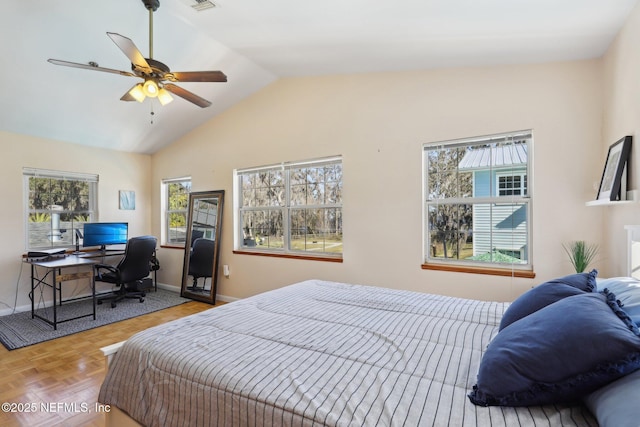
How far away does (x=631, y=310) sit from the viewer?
43.8 inches

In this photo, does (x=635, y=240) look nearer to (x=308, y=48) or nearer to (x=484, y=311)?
(x=484, y=311)

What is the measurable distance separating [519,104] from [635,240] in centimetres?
134

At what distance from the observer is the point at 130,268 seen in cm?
438

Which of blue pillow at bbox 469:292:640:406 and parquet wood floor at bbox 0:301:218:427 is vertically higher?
blue pillow at bbox 469:292:640:406

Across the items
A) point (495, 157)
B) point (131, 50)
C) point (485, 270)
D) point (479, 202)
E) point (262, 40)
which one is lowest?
point (485, 270)

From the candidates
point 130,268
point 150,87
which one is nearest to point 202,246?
point 130,268

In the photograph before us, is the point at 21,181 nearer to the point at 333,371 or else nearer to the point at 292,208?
the point at 292,208

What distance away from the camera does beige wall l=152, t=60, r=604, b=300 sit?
8.16 feet

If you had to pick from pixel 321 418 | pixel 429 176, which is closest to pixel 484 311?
pixel 321 418

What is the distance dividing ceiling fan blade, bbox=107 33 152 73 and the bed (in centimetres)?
174

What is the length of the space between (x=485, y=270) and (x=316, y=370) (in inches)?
85.7

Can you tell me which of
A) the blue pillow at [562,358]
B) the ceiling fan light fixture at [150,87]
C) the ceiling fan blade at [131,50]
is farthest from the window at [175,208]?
the blue pillow at [562,358]

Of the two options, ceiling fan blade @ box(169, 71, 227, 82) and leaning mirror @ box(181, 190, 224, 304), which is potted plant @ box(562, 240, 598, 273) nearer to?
ceiling fan blade @ box(169, 71, 227, 82)

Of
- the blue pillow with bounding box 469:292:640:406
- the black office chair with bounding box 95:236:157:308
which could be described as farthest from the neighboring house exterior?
the black office chair with bounding box 95:236:157:308
